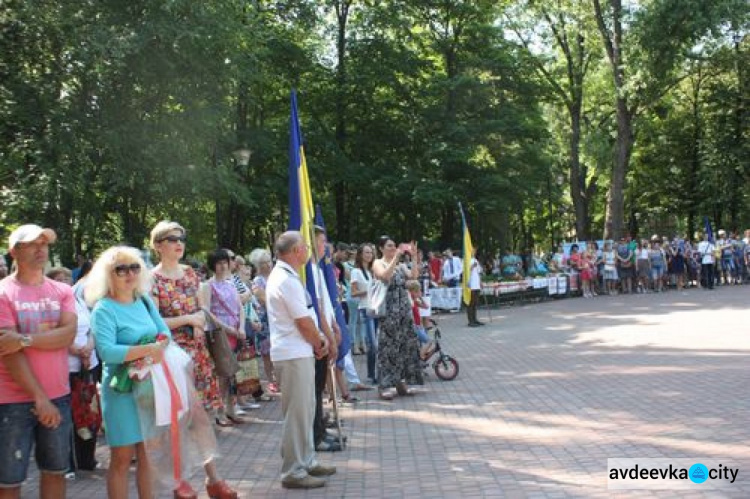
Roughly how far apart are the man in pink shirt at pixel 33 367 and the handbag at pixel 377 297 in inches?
211

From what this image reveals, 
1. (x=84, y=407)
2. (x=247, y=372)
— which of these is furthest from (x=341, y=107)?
(x=84, y=407)

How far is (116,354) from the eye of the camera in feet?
14.8

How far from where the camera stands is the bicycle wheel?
415 inches

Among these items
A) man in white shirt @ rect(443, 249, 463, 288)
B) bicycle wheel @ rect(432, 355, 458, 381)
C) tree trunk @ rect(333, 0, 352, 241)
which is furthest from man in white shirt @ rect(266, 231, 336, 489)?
tree trunk @ rect(333, 0, 352, 241)

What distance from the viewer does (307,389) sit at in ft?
18.5

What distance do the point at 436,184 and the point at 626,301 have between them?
983cm

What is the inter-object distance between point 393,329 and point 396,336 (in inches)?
3.9

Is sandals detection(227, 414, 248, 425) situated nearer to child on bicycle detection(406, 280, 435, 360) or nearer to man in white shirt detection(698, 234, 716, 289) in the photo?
child on bicycle detection(406, 280, 435, 360)

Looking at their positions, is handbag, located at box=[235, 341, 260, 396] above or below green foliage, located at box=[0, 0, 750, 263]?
below

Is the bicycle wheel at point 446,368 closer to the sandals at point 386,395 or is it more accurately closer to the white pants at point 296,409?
the sandals at point 386,395

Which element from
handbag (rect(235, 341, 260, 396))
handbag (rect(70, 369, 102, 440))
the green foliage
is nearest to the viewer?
handbag (rect(70, 369, 102, 440))

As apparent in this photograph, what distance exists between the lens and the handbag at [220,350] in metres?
7.75

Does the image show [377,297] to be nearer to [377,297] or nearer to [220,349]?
[377,297]

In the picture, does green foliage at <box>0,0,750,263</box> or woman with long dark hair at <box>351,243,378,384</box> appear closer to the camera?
woman with long dark hair at <box>351,243,378,384</box>
